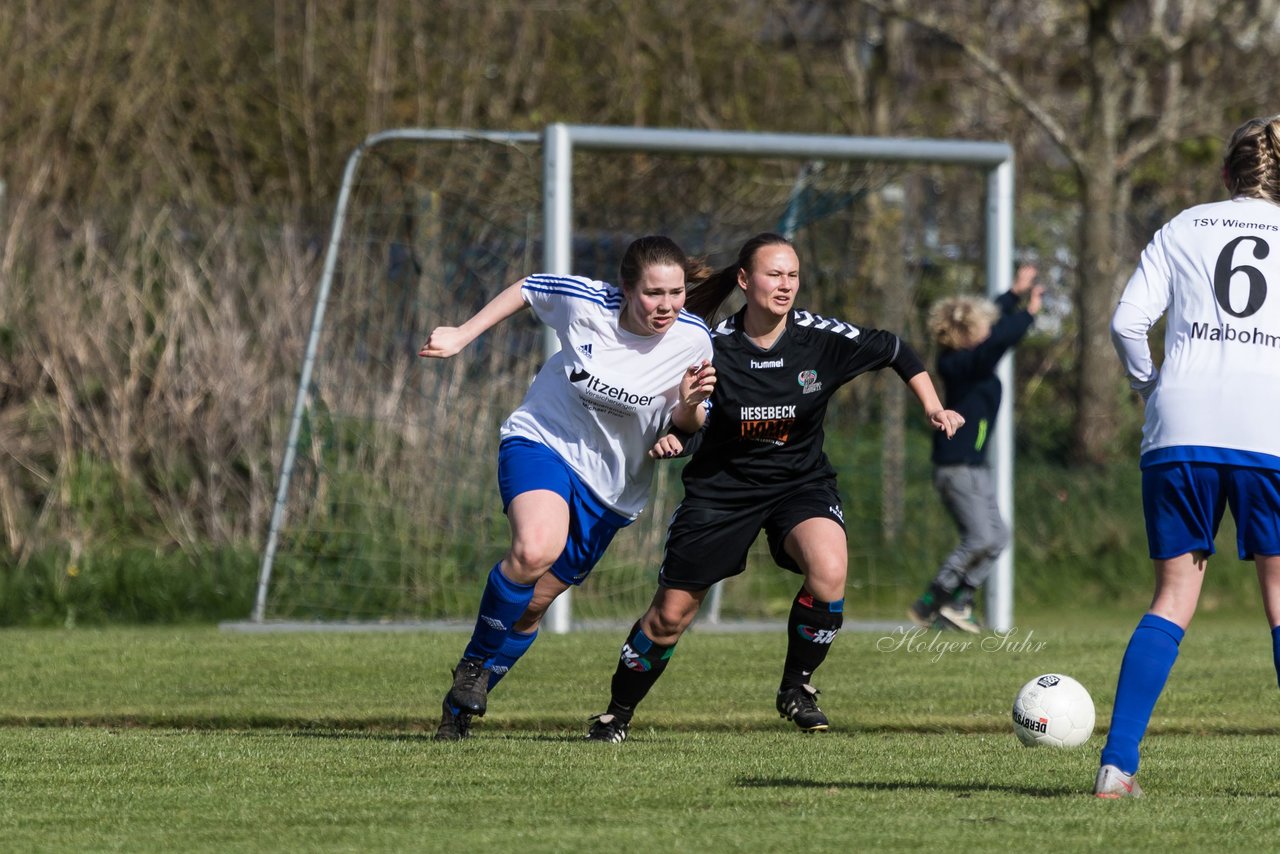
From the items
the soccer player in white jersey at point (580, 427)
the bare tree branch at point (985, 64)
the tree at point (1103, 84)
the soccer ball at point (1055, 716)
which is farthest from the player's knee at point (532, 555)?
the bare tree branch at point (985, 64)

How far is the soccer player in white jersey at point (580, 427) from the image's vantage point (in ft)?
20.1

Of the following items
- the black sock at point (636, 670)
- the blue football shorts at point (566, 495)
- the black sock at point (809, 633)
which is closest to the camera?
the blue football shorts at point (566, 495)

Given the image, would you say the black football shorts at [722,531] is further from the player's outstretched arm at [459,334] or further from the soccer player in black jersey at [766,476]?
the player's outstretched arm at [459,334]

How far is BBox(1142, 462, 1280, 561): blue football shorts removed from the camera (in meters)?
4.64

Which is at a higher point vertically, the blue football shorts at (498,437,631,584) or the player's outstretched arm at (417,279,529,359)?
the player's outstretched arm at (417,279,529,359)

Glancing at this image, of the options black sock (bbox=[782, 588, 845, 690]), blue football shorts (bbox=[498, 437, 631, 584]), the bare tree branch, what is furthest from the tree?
blue football shorts (bbox=[498, 437, 631, 584])

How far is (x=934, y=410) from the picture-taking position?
6.36 meters

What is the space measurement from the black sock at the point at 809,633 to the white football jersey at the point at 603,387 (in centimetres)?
76

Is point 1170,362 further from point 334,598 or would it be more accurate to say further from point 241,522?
point 241,522

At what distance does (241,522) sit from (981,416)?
5.12 m

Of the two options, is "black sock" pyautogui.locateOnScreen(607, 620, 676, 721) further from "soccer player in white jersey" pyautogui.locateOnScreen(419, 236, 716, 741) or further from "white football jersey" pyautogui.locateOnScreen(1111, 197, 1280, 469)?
"white football jersey" pyautogui.locateOnScreen(1111, 197, 1280, 469)

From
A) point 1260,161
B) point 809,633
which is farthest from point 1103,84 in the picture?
point 1260,161

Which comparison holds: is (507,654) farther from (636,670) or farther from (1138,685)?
(1138,685)

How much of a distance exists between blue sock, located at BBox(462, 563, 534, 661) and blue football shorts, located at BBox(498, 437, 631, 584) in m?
0.21
